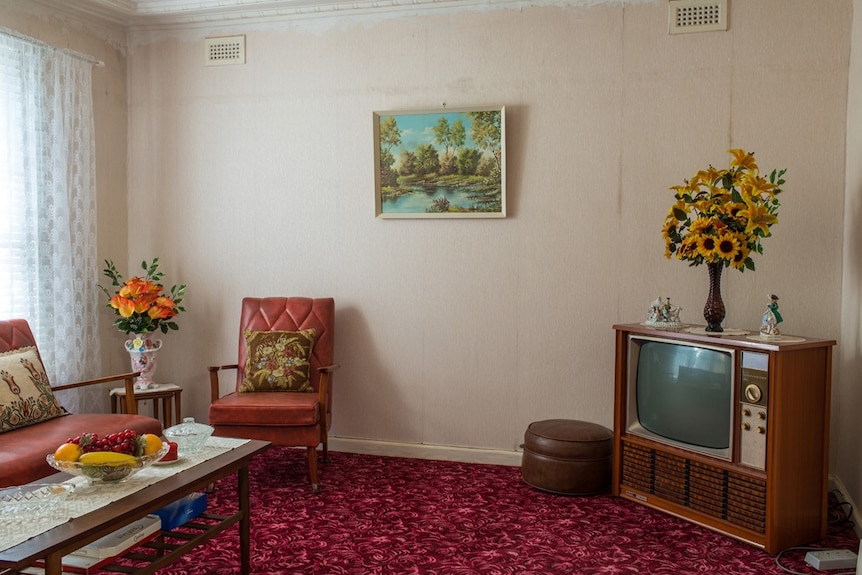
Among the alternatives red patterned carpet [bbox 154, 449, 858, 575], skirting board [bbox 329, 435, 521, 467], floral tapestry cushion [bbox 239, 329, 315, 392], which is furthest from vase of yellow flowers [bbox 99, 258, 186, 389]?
skirting board [bbox 329, 435, 521, 467]

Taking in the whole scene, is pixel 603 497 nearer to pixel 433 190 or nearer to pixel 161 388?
pixel 433 190

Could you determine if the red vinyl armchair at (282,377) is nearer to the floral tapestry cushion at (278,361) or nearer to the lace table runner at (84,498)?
the floral tapestry cushion at (278,361)

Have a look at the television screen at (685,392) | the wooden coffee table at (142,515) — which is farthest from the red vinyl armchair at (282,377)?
the television screen at (685,392)

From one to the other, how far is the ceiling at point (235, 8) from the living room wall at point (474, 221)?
76 mm

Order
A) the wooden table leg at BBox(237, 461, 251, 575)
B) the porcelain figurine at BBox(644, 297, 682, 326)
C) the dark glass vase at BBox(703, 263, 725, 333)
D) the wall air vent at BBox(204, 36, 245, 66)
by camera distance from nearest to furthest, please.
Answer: the wooden table leg at BBox(237, 461, 251, 575) < the dark glass vase at BBox(703, 263, 725, 333) < the porcelain figurine at BBox(644, 297, 682, 326) < the wall air vent at BBox(204, 36, 245, 66)

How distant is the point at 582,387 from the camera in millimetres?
4039

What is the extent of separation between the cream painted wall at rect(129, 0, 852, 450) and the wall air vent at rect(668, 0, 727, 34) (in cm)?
6

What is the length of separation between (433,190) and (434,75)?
711 millimetres

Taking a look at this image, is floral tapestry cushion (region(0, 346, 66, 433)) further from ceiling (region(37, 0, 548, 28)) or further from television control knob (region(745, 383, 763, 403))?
television control knob (region(745, 383, 763, 403))

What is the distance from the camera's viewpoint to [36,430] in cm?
309

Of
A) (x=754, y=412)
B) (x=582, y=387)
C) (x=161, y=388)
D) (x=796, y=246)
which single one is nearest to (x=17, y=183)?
(x=161, y=388)

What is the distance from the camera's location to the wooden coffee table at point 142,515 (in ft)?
5.96

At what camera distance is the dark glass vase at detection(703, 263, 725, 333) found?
3209 mm

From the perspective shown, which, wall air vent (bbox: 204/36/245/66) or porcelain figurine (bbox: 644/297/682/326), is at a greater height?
wall air vent (bbox: 204/36/245/66)
